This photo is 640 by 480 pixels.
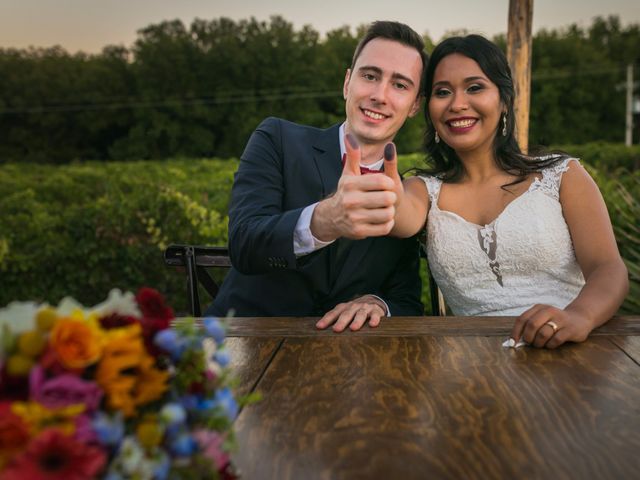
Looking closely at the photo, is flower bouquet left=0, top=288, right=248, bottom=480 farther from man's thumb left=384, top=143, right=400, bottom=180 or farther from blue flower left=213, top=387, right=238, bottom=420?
man's thumb left=384, top=143, right=400, bottom=180

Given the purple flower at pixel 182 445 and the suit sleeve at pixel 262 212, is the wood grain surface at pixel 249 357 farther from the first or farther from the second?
the purple flower at pixel 182 445

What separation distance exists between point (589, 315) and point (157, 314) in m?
1.46

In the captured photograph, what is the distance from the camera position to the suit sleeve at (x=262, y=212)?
2.22 metres

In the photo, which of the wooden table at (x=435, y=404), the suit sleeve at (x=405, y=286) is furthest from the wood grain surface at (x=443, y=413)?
the suit sleeve at (x=405, y=286)

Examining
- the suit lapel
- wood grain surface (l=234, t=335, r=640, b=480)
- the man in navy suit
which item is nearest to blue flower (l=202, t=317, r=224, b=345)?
wood grain surface (l=234, t=335, r=640, b=480)

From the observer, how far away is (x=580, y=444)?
117 centimetres

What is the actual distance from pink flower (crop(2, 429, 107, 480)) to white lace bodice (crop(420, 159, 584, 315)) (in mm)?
2268

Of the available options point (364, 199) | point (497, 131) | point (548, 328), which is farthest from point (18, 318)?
point (497, 131)

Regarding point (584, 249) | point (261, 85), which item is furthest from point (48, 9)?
point (584, 249)

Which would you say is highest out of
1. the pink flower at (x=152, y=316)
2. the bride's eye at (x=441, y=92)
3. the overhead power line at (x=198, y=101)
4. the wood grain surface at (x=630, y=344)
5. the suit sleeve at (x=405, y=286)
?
the bride's eye at (x=441, y=92)

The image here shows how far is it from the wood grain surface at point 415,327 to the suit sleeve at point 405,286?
2.26 feet

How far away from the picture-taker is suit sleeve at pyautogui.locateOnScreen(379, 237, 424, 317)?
2.81 m

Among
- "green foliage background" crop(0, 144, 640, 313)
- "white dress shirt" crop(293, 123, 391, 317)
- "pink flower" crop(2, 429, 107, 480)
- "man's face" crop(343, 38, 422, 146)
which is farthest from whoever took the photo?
"green foliage background" crop(0, 144, 640, 313)

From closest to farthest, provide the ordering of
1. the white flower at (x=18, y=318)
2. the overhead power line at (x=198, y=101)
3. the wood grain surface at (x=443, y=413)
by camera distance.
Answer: the white flower at (x=18, y=318) → the wood grain surface at (x=443, y=413) → the overhead power line at (x=198, y=101)
